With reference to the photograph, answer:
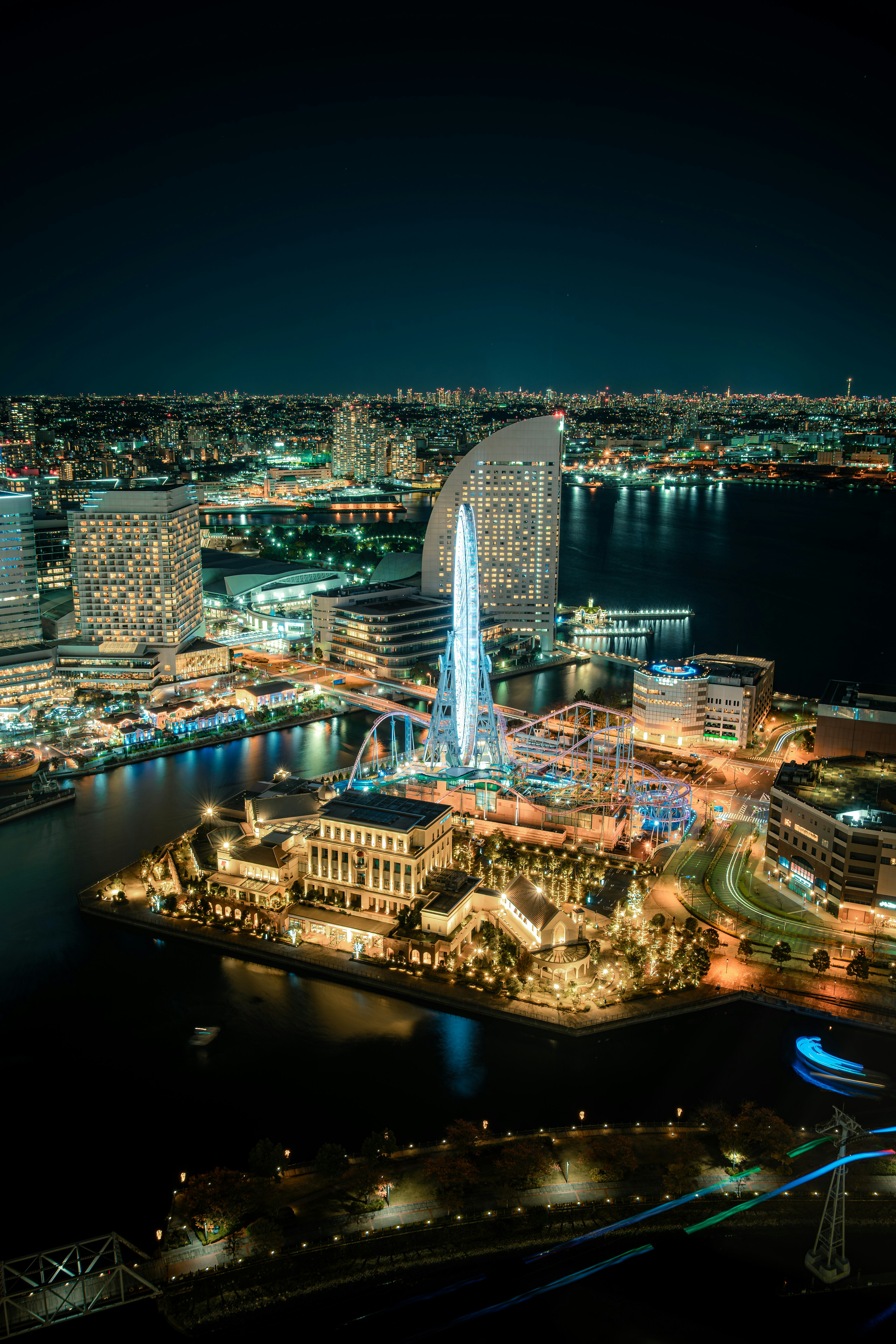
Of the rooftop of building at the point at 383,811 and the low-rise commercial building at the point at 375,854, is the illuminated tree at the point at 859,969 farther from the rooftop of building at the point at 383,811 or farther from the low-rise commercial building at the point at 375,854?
the rooftop of building at the point at 383,811

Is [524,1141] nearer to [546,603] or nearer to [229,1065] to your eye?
[229,1065]

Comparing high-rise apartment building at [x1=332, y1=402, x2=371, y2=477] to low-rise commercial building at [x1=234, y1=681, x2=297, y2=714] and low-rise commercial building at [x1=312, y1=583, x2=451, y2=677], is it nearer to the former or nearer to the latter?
low-rise commercial building at [x1=312, y1=583, x2=451, y2=677]

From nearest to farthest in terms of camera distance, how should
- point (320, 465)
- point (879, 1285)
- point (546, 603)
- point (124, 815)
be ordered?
point (879, 1285) → point (124, 815) → point (546, 603) → point (320, 465)

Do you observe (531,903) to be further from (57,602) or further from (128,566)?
(57,602)

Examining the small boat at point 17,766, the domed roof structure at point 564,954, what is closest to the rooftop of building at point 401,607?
the small boat at point 17,766

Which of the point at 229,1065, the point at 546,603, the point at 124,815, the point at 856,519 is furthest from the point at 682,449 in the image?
the point at 229,1065

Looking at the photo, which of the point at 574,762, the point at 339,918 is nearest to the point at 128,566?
the point at 574,762
